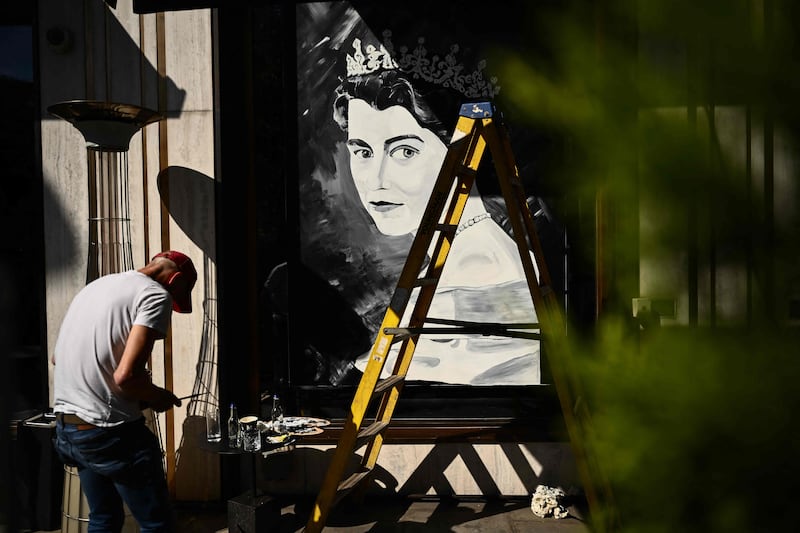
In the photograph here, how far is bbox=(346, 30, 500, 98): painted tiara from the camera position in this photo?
15.5 feet

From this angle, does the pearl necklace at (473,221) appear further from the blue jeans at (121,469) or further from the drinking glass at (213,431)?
the blue jeans at (121,469)

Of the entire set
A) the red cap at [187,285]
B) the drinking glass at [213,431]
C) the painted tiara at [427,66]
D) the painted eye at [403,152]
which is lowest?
the drinking glass at [213,431]

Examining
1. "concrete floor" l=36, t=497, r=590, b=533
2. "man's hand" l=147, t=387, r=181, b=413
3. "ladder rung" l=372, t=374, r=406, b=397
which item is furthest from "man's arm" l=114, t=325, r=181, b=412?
"concrete floor" l=36, t=497, r=590, b=533

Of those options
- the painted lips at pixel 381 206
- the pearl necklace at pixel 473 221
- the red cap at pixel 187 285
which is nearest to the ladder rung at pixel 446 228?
the pearl necklace at pixel 473 221

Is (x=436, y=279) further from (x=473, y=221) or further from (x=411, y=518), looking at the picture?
(x=411, y=518)

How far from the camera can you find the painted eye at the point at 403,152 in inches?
189

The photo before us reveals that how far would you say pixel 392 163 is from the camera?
4.82 m

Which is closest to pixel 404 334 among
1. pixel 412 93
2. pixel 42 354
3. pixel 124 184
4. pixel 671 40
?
pixel 412 93

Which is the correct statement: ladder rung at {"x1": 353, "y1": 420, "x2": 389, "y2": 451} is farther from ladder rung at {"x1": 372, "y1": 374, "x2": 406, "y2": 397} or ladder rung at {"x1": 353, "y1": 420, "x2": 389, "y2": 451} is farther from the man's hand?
the man's hand

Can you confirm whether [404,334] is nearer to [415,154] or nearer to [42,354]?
[415,154]

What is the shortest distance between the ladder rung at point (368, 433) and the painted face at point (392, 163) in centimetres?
129

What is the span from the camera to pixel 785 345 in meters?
0.58

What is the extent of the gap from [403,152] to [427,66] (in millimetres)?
573

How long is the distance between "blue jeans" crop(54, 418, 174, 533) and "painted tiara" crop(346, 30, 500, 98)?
2.74 metres
